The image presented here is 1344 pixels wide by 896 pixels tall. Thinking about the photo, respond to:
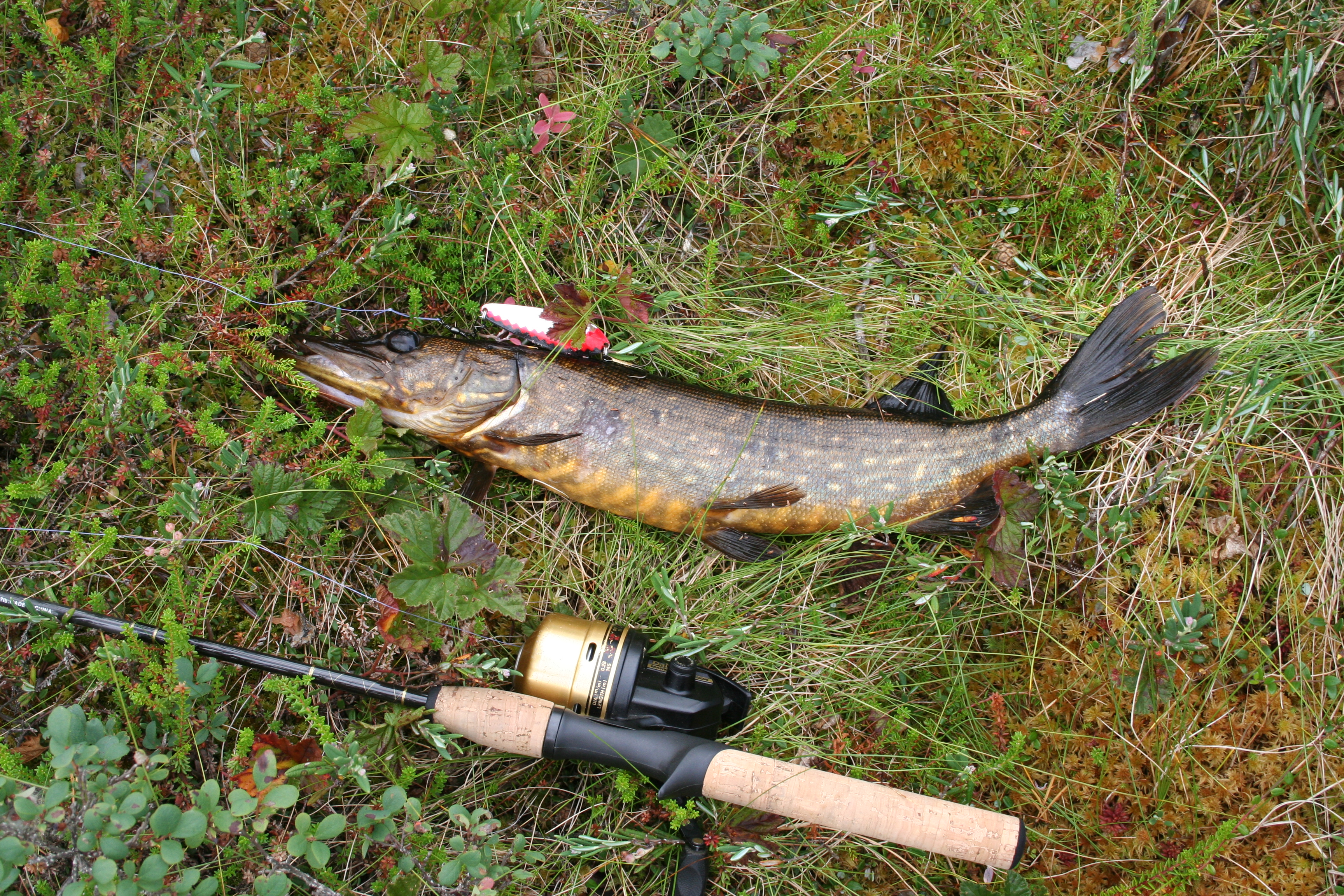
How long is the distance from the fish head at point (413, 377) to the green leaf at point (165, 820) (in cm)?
146

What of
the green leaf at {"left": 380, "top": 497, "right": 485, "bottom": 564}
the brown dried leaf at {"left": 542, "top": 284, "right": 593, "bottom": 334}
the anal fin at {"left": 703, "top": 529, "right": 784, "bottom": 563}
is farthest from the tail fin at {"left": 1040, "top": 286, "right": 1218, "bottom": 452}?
the green leaf at {"left": 380, "top": 497, "right": 485, "bottom": 564}

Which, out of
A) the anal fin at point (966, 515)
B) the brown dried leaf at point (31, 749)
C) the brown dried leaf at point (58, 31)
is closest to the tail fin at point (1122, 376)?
the anal fin at point (966, 515)

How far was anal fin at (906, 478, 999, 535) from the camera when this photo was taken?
9.27 feet

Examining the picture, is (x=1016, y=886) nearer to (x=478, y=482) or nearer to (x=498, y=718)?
(x=498, y=718)

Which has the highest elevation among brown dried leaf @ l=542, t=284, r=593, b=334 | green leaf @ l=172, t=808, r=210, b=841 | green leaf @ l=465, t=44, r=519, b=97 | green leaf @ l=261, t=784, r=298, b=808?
green leaf @ l=465, t=44, r=519, b=97

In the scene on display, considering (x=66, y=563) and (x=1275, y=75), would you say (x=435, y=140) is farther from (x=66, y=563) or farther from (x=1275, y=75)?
(x=1275, y=75)

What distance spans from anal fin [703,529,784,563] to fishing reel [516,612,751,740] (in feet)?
1.62

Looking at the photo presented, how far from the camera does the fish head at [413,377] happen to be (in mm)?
2801

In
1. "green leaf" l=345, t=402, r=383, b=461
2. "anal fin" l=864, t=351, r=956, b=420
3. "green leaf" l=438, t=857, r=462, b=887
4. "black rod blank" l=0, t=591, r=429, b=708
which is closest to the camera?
"green leaf" l=438, t=857, r=462, b=887

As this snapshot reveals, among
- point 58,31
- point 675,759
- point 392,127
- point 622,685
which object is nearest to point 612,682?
point 622,685

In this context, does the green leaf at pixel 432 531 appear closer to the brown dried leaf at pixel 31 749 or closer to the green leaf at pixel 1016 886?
the brown dried leaf at pixel 31 749

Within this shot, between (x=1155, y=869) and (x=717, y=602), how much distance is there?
5.65 ft

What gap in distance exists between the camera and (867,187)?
3.27 metres

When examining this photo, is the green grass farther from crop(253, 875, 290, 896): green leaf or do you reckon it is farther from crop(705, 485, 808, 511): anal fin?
crop(253, 875, 290, 896): green leaf
